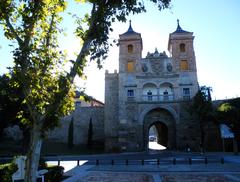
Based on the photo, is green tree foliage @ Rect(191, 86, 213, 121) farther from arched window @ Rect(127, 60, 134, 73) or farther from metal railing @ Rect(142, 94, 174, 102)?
arched window @ Rect(127, 60, 134, 73)

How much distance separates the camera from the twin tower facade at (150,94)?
2981cm

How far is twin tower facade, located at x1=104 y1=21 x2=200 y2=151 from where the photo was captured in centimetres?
2981

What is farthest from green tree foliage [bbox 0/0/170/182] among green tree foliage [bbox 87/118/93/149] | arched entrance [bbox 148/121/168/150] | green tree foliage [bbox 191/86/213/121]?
green tree foliage [bbox 87/118/93/149]

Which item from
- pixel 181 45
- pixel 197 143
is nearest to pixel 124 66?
pixel 181 45

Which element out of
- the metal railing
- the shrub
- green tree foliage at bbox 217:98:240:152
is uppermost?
the metal railing

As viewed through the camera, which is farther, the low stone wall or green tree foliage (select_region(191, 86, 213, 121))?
the low stone wall

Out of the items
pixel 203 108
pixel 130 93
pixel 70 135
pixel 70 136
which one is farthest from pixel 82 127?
pixel 203 108

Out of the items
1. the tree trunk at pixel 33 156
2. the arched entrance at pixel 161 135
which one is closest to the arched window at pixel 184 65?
the arched entrance at pixel 161 135

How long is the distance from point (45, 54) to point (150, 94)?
26.2 m

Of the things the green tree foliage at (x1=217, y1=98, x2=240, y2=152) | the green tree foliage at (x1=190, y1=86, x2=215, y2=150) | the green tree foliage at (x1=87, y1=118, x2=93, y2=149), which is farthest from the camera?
the green tree foliage at (x1=87, y1=118, x2=93, y2=149)

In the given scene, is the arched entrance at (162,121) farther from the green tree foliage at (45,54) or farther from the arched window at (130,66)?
the green tree foliage at (45,54)

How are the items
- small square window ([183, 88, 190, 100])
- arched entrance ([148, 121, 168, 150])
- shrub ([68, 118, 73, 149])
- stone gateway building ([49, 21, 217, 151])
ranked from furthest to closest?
arched entrance ([148, 121, 168, 150]), shrub ([68, 118, 73, 149]), small square window ([183, 88, 190, 100]), stone gateway building ([49, 21, 217, 151])

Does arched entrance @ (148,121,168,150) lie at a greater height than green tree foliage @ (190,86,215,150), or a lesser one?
lesser

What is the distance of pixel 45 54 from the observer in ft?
21.1
